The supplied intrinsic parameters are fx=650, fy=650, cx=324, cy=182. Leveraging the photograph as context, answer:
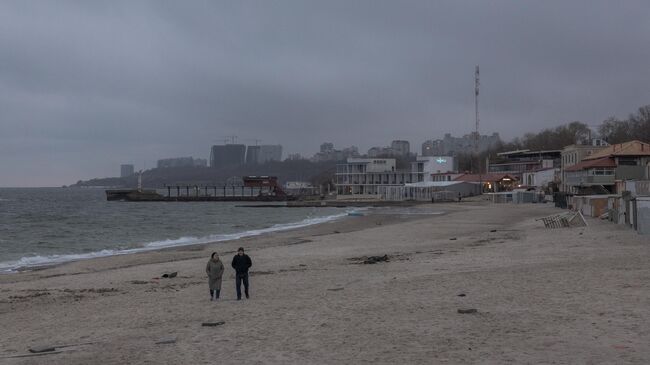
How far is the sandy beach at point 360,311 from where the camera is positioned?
989 centimetres

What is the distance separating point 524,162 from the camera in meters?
128

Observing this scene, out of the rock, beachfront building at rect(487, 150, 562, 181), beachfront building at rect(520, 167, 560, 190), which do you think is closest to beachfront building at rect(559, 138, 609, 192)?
beachfront building at rect(520, 167, 560, 190)

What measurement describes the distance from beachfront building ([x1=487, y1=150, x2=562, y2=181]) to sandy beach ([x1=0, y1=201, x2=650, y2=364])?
96717 millimetres

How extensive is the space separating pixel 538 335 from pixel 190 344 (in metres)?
5.69

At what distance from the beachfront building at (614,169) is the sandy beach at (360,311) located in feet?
125

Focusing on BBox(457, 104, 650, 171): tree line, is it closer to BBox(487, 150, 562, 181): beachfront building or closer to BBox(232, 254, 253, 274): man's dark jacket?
BBox(487, 150, 562, 181): beachfront building

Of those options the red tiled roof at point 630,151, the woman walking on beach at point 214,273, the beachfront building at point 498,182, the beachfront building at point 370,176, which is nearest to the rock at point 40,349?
the woman walking on beach at point 214,273

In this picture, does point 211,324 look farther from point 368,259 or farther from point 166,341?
point 368,259

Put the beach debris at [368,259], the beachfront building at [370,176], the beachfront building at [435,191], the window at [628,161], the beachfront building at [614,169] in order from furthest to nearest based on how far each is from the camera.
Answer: the beachfront building at [370,176]
the beachfront building at [435,191]
the window at [628,161]
the beachfront building at [614,169]
the beach debris at [368,259]

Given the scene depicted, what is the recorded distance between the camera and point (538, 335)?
406 inches

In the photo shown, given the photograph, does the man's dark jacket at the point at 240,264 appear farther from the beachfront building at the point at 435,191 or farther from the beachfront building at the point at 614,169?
the beachfront building at the point at 435,191

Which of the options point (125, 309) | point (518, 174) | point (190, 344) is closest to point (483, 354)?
point (190, 344)

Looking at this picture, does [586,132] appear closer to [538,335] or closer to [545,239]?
[545,239]

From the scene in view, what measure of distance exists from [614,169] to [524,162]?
68.7m
